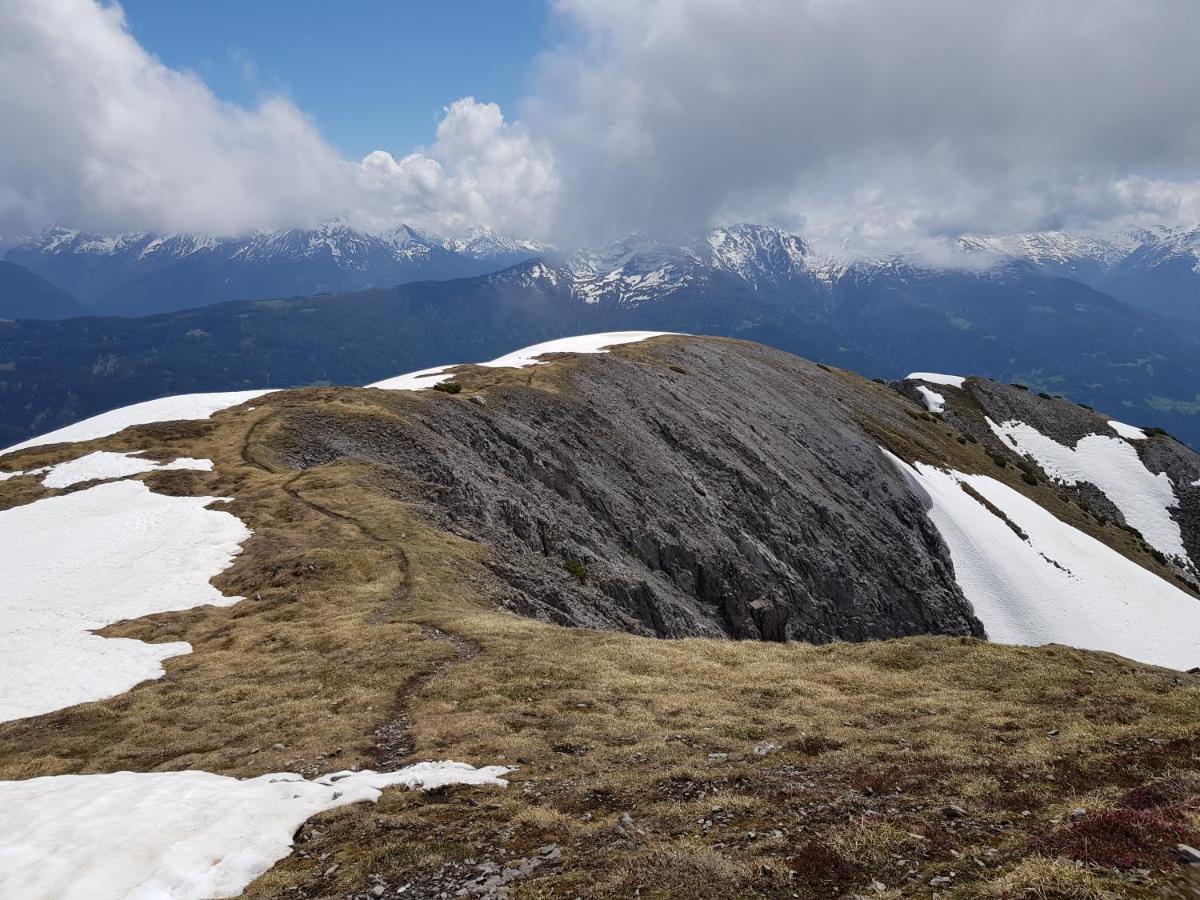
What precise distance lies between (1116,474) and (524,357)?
107 metres

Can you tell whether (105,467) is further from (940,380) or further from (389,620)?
(940,380)

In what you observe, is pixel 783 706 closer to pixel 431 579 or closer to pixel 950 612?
pixel 431 579

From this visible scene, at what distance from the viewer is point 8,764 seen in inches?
717

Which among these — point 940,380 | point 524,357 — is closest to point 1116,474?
point 940,380

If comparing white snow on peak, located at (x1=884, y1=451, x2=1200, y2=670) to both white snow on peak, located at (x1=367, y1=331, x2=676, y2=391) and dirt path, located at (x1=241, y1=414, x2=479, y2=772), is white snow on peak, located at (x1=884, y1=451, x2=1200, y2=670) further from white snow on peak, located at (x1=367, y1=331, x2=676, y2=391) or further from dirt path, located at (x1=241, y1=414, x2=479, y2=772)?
dirt path, located at (x1=241, y1=414, x2=479, y2=772)

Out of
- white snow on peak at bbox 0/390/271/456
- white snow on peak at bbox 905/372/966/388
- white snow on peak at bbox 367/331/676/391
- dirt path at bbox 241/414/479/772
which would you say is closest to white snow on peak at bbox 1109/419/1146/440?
white snow on peak at bbox 905/372/966/388

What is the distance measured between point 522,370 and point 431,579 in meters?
49.9

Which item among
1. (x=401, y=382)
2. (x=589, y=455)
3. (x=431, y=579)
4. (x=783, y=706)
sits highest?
(x=401, y=382)

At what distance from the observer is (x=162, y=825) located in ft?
44.8

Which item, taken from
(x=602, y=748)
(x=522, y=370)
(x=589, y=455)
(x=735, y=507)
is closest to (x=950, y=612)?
(x=735, y=507)

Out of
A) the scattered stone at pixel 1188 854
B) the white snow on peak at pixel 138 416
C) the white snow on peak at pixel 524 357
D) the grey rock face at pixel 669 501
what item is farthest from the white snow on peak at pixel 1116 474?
the white snow on peak at pixel 138 416

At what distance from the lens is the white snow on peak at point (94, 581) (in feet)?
80.0

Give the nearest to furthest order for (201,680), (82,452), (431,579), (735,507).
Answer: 1. (201,680)
2. (431,579)
3. (82,452)
4. (735,507)

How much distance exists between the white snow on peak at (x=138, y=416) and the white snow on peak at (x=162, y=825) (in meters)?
44.0
